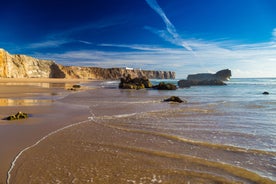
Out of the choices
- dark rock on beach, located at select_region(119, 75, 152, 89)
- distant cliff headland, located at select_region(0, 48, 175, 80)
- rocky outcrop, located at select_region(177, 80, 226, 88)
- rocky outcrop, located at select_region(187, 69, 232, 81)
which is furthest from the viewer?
rocky outcrop, located at select_region(187, 69, 232, 81)

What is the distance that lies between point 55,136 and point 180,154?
164 inches

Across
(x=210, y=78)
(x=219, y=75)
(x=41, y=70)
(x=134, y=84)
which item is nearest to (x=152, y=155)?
(x=134, y=84)

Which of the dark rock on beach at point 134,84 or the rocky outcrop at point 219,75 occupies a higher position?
the rocky outcrop at point 219,75

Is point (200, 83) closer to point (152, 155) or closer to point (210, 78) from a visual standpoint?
point (210, 78)

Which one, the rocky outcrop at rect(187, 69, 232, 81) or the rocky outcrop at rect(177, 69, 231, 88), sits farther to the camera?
the rocky outcrop at rect(187, 69, 232, 81)

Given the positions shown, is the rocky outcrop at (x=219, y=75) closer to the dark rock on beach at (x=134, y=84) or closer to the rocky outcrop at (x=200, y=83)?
the rocky outcrop at (x=200, y=83)

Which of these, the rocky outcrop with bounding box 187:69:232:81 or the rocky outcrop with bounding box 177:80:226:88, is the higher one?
the rocky outcrop with bounding box 187:69:232:81

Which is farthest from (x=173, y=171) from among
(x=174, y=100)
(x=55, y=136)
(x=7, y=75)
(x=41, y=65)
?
(x=41, y=65)

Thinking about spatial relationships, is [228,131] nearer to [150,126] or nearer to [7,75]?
[150,126]

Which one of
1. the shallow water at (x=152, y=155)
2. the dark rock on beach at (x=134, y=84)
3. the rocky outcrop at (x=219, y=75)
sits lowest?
the shallow water at (x=152, y=155)

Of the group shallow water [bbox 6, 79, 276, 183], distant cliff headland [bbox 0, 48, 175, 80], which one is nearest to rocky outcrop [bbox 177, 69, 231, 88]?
distant cliff headland [bbox 0, 48, 175, 80]

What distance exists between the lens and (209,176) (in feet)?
14.7

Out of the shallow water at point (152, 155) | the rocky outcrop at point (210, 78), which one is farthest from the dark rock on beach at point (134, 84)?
the shallow water at point (152, 155)

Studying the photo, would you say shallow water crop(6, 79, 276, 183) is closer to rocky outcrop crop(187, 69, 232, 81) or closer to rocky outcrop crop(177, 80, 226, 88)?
rocky outcrop crop(177, 80, 226, 88)
